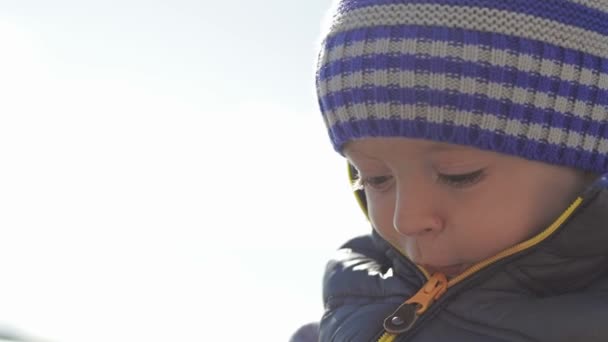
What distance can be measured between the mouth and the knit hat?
0.64 ft

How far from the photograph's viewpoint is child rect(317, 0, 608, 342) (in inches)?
49.9

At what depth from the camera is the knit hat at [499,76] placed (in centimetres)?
127

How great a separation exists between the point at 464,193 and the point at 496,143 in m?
0.07

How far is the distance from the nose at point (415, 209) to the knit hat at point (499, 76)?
0.22ft

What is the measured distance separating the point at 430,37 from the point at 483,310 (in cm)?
34

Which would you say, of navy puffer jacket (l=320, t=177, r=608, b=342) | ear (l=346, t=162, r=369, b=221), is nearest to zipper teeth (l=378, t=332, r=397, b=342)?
navy puffer jacket (l=320, t=177, r=608, b=342)

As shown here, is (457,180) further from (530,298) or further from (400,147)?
(530,298)

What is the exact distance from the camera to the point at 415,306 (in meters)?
1.39

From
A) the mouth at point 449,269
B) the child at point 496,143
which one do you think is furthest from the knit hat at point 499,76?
the mouth at point 449,269

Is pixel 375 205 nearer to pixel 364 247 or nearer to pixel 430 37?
pixel 430 37

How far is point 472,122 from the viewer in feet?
4.16

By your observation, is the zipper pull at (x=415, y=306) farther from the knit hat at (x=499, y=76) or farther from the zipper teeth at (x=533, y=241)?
the knit hat at (x=499, y=76)

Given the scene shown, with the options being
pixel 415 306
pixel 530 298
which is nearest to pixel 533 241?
pixel 530 298

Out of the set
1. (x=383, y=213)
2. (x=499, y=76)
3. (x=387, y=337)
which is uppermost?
(x=499, y=76)
